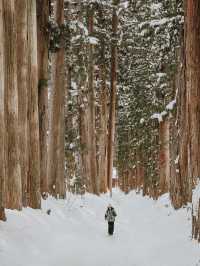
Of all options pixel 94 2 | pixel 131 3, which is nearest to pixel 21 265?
pixel 94 2

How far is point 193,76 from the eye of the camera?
1183 cm

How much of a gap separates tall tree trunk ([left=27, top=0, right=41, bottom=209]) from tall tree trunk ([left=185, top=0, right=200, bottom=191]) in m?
4.31

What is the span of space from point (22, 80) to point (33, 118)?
4.79ft

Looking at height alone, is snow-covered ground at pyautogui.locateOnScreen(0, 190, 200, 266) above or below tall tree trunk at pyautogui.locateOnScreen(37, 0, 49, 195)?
below

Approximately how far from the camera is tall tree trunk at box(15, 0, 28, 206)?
1300cm

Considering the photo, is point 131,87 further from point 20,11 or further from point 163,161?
point 20,11

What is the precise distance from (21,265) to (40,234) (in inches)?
110

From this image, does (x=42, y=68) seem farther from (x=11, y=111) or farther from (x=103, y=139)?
(x=103, y=139)

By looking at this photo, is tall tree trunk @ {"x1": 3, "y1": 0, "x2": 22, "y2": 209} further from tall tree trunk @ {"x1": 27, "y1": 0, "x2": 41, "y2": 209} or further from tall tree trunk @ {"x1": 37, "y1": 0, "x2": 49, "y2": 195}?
tall tree trunk @ {"x1": 37, "y1": 0, "x2": 49, "y2": 195}

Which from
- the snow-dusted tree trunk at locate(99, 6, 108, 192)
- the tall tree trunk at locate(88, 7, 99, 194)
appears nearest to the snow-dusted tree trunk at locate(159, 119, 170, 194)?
the tall tree trunk at locate(88, 7, 99, 194)

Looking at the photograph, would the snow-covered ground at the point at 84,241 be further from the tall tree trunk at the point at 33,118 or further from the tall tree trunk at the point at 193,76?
the tall tree trunk at the point at 193,76

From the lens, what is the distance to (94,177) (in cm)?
2755

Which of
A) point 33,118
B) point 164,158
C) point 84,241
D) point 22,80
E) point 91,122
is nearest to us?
point 84,241

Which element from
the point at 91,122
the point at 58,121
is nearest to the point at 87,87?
the point at 91,122
